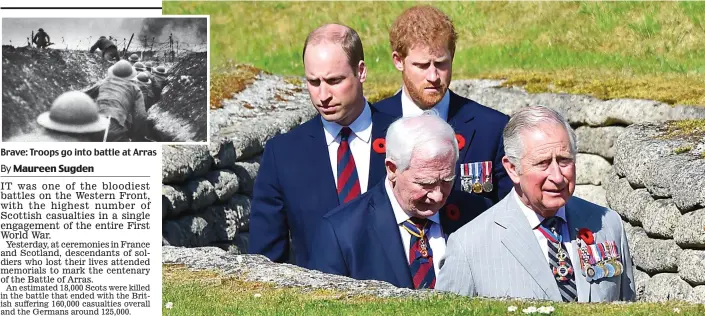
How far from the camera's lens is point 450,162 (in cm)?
759

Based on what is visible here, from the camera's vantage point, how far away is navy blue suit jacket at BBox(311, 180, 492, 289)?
790 cm

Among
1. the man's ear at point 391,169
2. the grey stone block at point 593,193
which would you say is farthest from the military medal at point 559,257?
the grey stone block at point 593,193

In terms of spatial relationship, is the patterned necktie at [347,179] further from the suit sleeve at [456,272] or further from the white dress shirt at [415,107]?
the suit sleeve at [456,272]

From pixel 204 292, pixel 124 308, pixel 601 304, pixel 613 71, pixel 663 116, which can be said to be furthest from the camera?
pixel 613 71

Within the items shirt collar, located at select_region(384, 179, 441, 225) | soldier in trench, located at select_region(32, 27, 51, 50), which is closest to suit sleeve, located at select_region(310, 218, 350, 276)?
shirt collar, located at select_region(384, 179, 441, 225)

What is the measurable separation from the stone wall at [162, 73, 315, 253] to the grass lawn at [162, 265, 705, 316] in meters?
3.06

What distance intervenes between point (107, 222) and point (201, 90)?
0.93m

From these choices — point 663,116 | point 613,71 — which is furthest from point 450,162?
point 613,71

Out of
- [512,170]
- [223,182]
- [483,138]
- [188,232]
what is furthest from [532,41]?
[512,170]

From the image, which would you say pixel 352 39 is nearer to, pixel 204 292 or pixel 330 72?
pixel 330 72

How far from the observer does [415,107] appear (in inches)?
360

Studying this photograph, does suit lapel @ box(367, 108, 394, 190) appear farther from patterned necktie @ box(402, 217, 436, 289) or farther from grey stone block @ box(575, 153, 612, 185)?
grey stone block @ box(575, 153, 612, 185)

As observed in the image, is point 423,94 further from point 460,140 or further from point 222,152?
point 222,152

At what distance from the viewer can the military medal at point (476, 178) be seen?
8.74 m
